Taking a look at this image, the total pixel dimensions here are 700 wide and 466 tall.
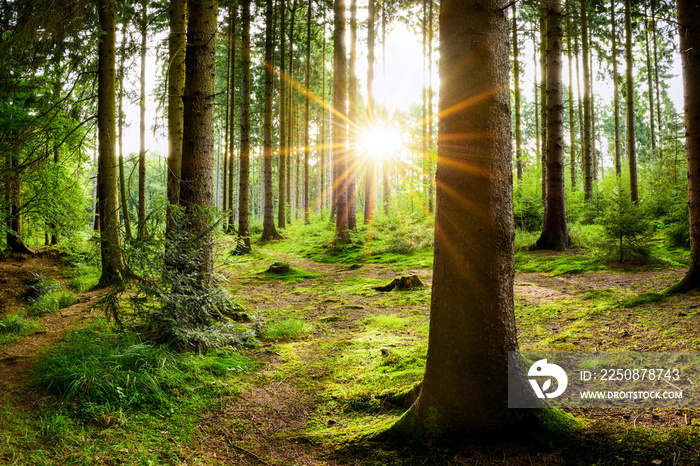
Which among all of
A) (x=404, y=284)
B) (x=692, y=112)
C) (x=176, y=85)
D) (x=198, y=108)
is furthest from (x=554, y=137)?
(x=176, y=85)

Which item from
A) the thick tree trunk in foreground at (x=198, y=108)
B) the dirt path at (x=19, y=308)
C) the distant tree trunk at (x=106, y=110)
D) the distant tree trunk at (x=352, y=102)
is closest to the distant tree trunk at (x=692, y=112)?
the thick tree trunk in foreground at (x=198, y=108)

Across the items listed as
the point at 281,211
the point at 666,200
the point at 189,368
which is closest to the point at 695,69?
the point at 189,368

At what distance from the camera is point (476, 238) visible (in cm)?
257

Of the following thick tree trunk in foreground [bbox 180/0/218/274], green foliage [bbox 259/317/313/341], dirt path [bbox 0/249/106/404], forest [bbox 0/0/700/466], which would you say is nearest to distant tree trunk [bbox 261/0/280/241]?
forest [bbox 0/0/700/466]

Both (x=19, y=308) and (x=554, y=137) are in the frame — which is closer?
(x=19, y=308)

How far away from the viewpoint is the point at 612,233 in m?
7.62

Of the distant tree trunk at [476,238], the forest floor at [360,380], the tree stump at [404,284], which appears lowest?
the forest floor at [360,380]

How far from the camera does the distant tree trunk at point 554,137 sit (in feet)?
32.0

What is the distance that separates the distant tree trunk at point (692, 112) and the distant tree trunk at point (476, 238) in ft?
13.6

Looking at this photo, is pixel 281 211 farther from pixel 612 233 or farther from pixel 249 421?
pixel 249 421

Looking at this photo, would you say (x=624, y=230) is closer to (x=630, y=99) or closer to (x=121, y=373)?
(x=121, y=373)

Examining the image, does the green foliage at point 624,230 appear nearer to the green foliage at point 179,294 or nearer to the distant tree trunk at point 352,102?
the green foliage at point 179,294

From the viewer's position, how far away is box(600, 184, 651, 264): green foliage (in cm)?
732

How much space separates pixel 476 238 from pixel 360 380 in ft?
7.18
